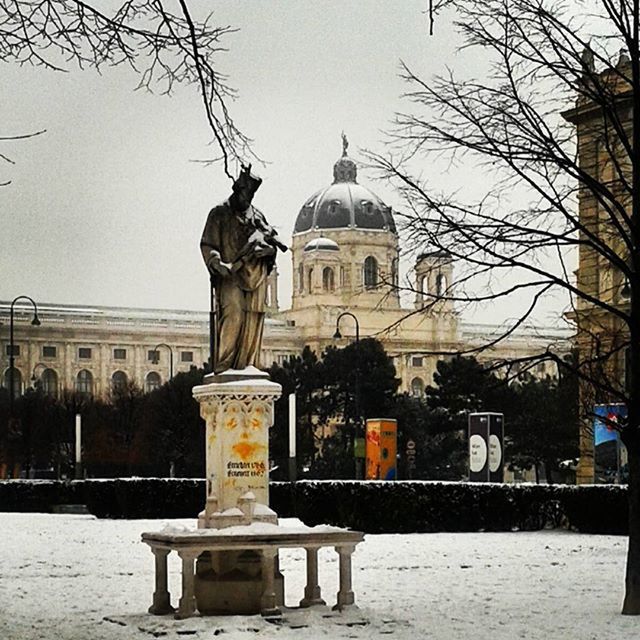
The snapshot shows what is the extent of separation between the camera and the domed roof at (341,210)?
169 meters

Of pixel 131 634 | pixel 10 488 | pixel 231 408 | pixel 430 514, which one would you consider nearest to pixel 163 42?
pixel 131 634

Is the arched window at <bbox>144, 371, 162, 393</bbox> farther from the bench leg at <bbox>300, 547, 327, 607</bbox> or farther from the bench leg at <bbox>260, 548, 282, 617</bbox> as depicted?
the bench leg at <bbox>260, 548, 282, 617</bbox>

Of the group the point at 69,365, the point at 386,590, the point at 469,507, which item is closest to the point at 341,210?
the point at 69,365

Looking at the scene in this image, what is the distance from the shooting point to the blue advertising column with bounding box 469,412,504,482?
3612 cm

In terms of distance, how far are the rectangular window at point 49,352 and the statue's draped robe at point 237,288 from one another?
12924cm

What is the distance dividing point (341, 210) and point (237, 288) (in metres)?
154

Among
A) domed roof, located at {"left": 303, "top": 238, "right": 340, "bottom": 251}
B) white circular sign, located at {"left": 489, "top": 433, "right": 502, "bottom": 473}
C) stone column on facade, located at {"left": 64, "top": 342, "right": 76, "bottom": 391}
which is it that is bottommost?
white circular sign, located at {"left": 489, "top": 433, "right": 502, "bottom": 473}

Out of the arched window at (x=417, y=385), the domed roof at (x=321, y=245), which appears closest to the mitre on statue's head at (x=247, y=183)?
the arched window at (x=417, y=385)

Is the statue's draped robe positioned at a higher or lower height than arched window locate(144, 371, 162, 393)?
lower

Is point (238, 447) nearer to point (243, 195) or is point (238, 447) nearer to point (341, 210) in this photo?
point (243, 195)

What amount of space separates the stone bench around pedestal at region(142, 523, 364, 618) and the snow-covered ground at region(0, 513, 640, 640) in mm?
238

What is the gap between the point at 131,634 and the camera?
44.5 ft

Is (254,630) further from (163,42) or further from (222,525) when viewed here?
(163,42)

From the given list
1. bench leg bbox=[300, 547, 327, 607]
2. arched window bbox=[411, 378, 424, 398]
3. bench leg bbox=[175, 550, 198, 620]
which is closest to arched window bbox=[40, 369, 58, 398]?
arched window bbox=[411, 378, 424, 398]
